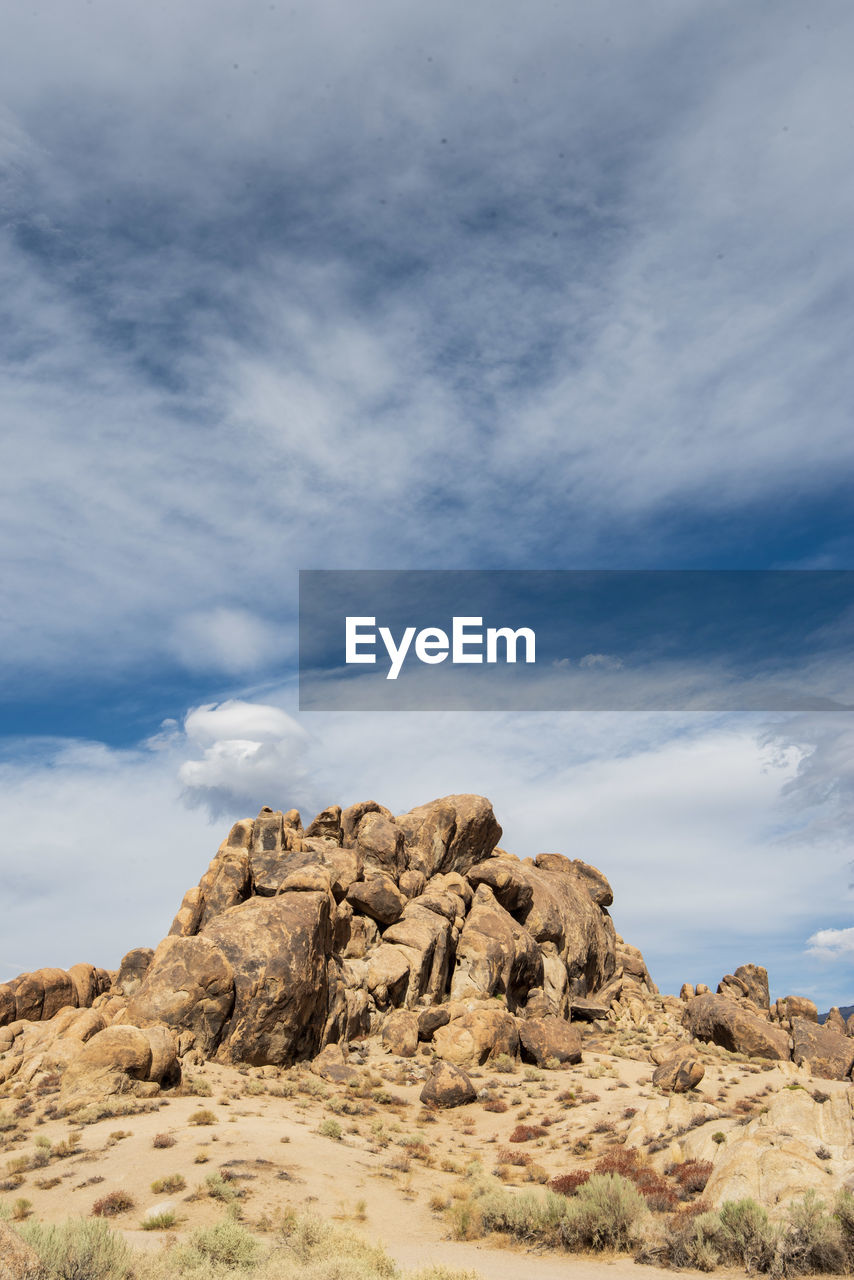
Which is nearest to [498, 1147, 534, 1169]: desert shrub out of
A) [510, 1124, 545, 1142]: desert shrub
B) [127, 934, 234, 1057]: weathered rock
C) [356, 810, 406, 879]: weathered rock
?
[510, 1124, 545, 1142]: desert shrub

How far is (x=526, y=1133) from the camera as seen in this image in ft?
98.4

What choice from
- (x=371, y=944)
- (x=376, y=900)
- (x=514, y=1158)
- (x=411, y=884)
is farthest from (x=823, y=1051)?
(x=514, y=1158)

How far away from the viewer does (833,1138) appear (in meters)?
19.9

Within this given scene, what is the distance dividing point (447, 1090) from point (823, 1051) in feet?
86.6

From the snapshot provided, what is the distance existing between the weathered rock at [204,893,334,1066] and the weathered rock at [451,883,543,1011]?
12.7 metres

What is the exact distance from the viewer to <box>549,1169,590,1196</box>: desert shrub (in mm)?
21109

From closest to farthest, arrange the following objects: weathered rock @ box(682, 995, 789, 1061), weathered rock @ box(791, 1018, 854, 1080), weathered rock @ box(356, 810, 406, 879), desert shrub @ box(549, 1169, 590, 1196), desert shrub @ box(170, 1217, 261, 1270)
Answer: desert shrub @ box(170, 1217, 261, 1270)
desert shrub @ box(549, 1169, 590, 1196)
weathered rock @ box(791, 1018, 854, 1080)
weathered rock @ box(682, 995, 789, 1061)
weathered rock @ box(356, 810, 406, 879)

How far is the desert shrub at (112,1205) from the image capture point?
1753 cm

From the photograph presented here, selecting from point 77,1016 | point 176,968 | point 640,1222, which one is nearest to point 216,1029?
point 176,968

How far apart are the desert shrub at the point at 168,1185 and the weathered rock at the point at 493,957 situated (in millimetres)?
29682

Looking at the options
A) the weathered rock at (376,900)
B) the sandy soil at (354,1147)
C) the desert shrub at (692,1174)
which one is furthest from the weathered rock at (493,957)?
the desert shrub at (692,1174)

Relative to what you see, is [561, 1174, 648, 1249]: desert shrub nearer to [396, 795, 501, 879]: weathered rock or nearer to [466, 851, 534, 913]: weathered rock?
[396, 795, 501, 879]: weathered rock

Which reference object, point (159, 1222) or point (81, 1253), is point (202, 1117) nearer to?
point (159, 1222)

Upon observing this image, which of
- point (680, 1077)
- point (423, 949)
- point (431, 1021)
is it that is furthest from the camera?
point (423, 949)
